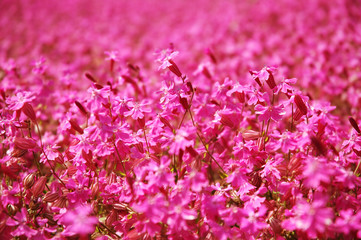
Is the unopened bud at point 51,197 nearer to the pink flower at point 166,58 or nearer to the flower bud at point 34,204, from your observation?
the flower bud at point 34,204

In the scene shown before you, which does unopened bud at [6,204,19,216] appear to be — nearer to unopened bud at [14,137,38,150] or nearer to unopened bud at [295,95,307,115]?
unopened bud at [14,137,38,150]

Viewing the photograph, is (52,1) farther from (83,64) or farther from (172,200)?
(172,200)

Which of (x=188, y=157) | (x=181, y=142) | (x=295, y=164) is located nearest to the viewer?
(x=181, y=142)

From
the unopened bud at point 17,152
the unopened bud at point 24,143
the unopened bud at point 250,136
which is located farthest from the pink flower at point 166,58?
the unopened bud at point 17,152

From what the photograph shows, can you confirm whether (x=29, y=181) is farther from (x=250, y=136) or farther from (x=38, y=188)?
(x=250, y=136)

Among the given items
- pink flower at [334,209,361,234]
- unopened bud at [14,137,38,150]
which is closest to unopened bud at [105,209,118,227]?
unopened bud at [14,137,38,150]

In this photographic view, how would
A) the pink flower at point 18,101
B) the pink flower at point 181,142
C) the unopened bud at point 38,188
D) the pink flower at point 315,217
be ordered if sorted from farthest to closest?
the pink flower at point 18,101, the unopened bud at point 38,188, the pink flower at point 181,142, the pink flower at point 315,217

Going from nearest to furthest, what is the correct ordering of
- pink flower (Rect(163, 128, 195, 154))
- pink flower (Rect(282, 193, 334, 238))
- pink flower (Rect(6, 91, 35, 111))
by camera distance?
pink flower (Rect(282, 193, 334, 238)) → pink flower (Rect(163, 128, 195, 154)) → pink flower (Rect(6, 91, 35, 111))

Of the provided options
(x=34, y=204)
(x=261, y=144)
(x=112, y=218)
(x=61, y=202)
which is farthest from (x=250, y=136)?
(x=34, y=204)

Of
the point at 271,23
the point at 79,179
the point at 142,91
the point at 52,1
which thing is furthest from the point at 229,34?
the point at 52,1
